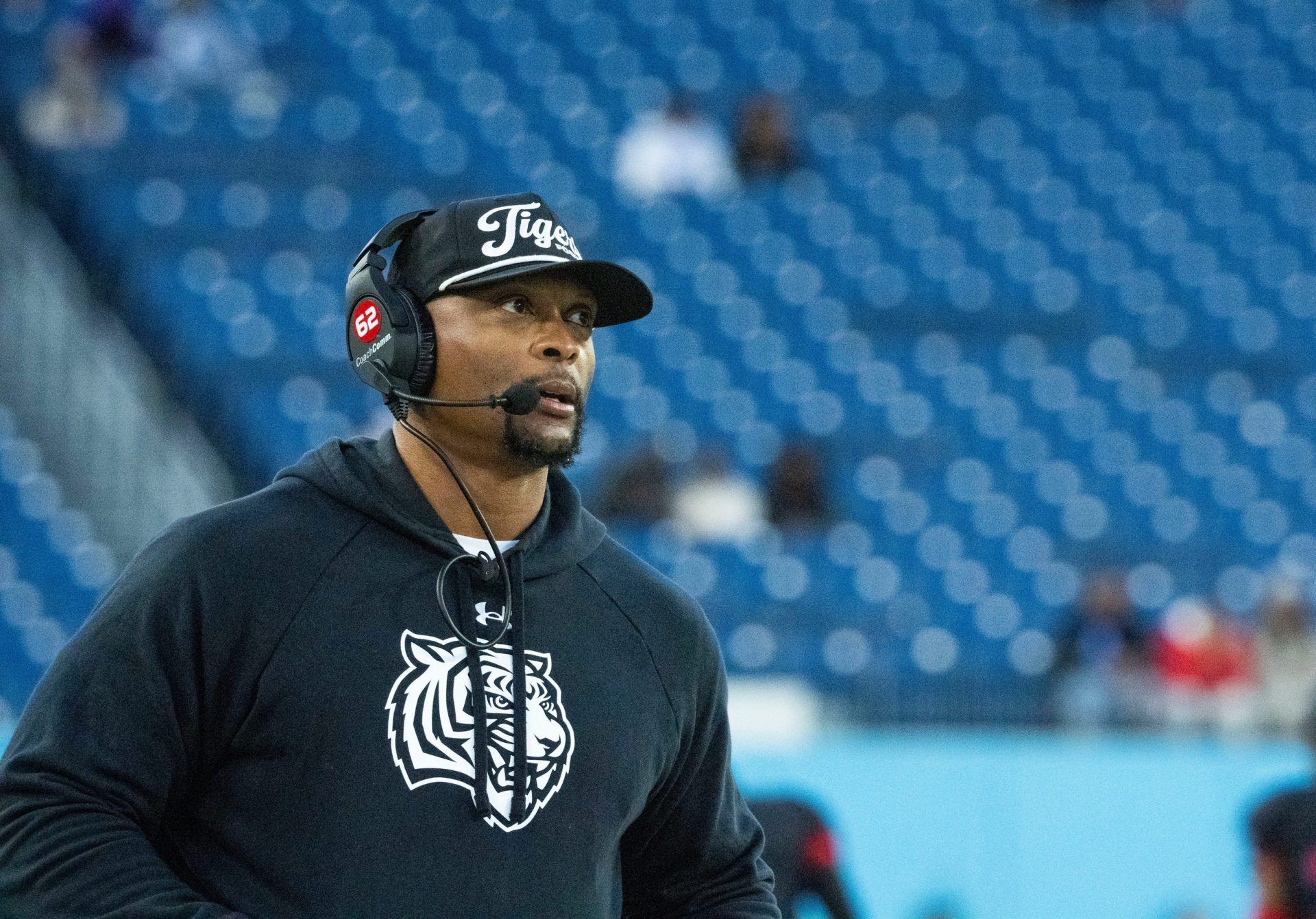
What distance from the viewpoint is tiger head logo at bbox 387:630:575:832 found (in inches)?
77.8

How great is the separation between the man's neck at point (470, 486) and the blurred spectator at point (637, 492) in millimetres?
8082

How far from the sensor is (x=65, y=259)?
38.8ft

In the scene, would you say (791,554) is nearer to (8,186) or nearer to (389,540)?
(8,186)

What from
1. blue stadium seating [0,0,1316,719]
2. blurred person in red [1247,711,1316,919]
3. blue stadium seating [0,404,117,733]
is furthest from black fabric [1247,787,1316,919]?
blue stadium seating [0,404,117,733]

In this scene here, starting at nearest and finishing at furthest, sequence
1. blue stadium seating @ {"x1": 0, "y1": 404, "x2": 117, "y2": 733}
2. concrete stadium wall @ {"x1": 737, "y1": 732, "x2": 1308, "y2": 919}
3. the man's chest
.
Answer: the man's chest
concrete stadium wall @ {"x1": 737, "y1": 732, "x2": 1308, "y2": 919}
blue stadium seating @ {"x1": 0, "y1": 404, "x2": 117, "y2": 733}

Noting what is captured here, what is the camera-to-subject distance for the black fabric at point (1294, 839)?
4.43 m

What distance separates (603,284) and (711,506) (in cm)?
842

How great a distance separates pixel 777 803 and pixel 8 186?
895cm

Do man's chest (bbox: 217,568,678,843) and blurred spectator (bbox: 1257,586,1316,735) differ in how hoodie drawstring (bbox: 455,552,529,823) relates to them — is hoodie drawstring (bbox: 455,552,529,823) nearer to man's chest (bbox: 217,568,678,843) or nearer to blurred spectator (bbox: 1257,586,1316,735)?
man's chest (bbox: 217,568,678,843)

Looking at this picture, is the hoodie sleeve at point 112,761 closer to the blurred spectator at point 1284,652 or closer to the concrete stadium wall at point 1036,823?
the concrete stadium wall at point 1036,823

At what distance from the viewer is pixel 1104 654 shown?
9633 millimetres

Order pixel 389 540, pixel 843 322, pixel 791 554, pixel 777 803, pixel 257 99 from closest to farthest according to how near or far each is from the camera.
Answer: pixel 389 540, pixel 777 803, pixel 791 554, pixel 843 322, pixel 257 99

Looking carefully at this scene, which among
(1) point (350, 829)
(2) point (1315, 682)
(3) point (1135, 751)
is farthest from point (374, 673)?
(2) point (1315, 682)

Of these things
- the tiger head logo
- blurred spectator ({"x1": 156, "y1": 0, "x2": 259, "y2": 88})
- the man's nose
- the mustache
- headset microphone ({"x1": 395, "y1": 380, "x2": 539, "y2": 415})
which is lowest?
the tiger head logo
